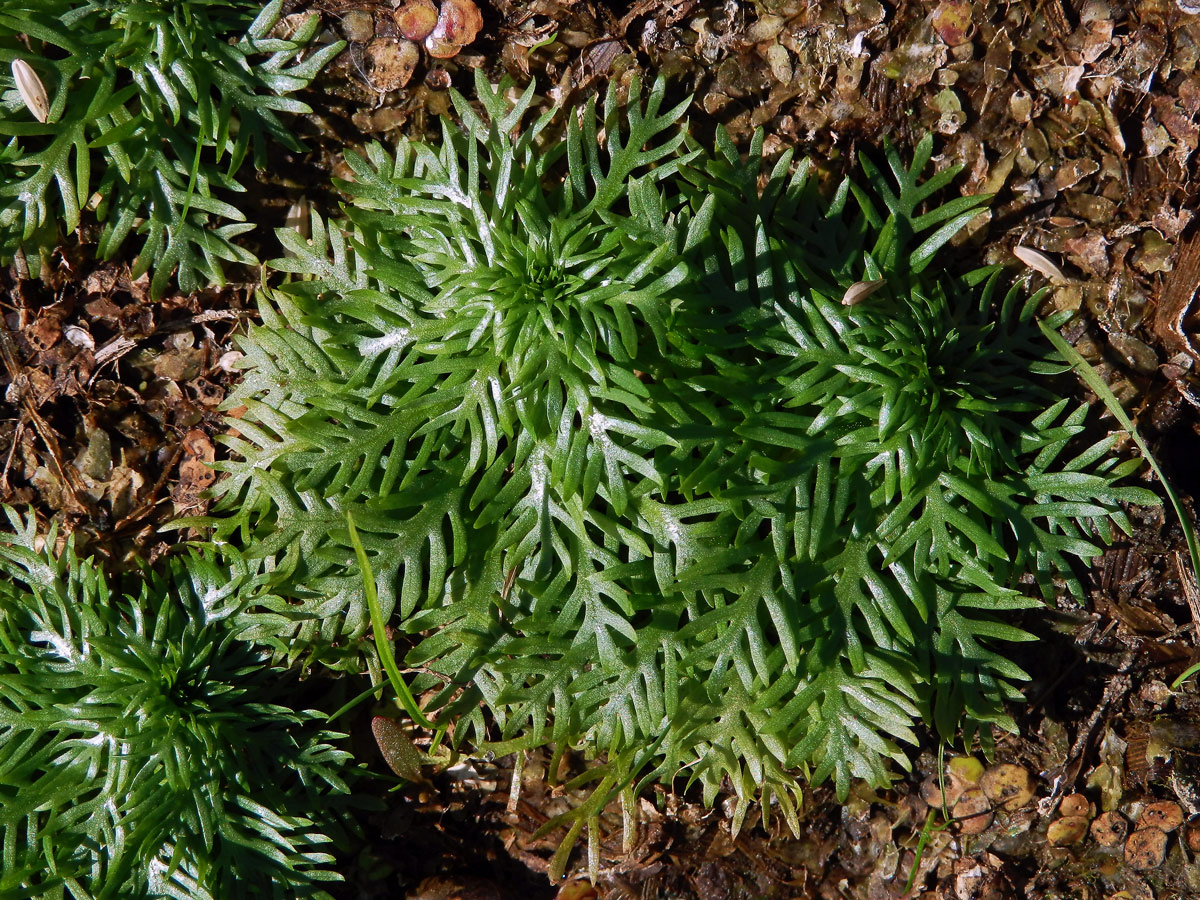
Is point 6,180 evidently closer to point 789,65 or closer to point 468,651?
point 468,651

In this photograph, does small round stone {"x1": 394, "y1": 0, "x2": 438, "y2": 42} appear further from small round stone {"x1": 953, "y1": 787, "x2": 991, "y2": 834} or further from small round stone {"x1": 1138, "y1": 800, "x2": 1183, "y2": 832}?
small round stone {"x1": 1138, "y1": 800, "x2": 1183, "y2": 832}

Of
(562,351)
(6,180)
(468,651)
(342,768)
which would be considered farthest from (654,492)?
(6,180)

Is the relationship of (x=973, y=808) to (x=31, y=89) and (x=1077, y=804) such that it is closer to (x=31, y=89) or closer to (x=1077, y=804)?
(x=1077, y=804)

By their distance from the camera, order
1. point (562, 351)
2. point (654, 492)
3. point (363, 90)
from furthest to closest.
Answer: point (363, 90)
point (654, 492)
point (562, 351)

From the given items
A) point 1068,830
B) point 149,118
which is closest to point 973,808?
point 1068,830

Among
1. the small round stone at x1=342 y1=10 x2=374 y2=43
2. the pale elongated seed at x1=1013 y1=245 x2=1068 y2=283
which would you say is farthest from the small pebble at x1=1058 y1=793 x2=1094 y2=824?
the small round stone at x1=342 y1=10 x2=374 y2=43

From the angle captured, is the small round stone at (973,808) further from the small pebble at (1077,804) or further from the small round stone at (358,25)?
the small round stone at (358,25)
